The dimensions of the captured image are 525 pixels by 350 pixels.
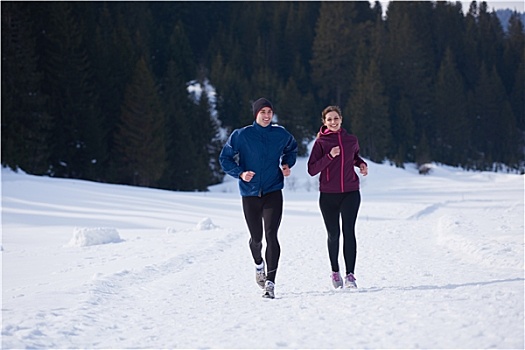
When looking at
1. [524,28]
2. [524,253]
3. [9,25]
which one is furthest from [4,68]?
[524,28]

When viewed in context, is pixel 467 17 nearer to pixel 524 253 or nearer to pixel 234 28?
pixel 234 28

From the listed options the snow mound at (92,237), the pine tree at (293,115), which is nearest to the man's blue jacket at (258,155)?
the snow mound at (92,237)

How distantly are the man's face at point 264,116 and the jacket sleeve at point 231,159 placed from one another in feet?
0.91

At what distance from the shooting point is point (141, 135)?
37.3 meters

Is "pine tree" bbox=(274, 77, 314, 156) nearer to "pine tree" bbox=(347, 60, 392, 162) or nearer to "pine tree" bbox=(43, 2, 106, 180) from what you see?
"pine tree" bbox=(347, 60, 392, 162)

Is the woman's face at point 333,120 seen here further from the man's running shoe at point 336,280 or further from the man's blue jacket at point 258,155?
the man's running shoe at point 336,280

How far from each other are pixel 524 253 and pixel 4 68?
1224 inches

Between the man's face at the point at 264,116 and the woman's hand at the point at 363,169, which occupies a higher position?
the man's face at the point at 264,116

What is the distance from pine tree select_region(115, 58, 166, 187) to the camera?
1447 inches

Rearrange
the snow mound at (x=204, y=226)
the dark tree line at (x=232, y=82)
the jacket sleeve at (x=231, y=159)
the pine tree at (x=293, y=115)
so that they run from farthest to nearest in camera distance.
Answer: the pine tree at (x=293, y=115)
the dark tree line at (x=232, y=82)
the snow mound at (x=204, y=226)
the jacket sleeve at (x=231, y=159)

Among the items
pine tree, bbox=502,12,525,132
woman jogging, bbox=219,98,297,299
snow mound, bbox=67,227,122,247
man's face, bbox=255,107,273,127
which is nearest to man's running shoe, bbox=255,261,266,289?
woman jogging, bbox=219,98,297,299

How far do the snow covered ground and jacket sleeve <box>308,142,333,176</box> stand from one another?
1.31 m

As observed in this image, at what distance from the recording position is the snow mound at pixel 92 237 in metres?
11.9

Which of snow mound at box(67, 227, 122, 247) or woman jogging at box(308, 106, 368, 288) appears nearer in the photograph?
woman jogging at box(308, 106, 368, 288)
